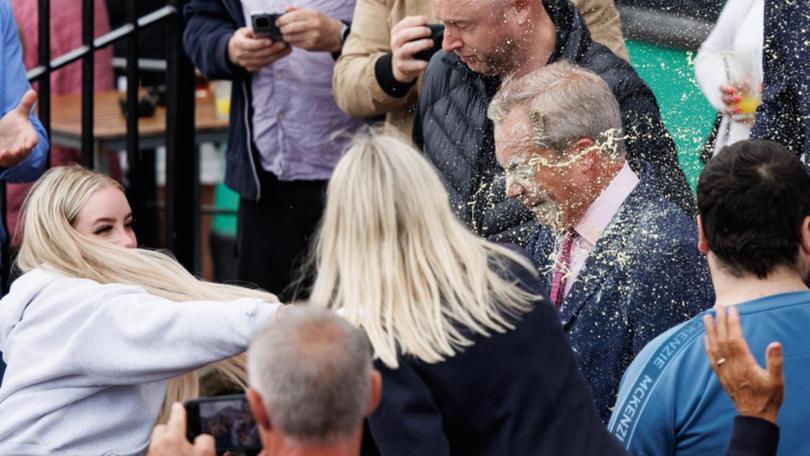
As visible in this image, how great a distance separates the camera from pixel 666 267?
3359 millimetres

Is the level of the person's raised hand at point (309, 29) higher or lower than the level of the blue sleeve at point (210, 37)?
higher

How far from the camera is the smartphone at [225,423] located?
8.32 feet

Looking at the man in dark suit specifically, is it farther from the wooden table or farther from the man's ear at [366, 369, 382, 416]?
the wooden table

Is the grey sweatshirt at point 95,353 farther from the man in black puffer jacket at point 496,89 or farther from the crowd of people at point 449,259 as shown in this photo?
the man in black puffer jacket at point 496,89

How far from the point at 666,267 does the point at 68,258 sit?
141 cm

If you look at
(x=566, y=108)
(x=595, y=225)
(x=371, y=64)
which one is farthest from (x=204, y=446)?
(x=371, y=64)

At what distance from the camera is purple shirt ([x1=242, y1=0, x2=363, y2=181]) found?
5.12 m

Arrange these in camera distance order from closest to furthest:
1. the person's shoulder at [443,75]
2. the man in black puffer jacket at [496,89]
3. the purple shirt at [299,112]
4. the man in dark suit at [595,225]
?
1. the man in dark suit at [595,225]
2. the man in black puffer jacket at [496,89]
3. the person's shoulder at [443,75]
4. the purple shirt at [299,112]

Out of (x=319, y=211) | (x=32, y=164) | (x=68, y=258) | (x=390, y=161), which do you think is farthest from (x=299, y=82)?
(x=390, y=161)

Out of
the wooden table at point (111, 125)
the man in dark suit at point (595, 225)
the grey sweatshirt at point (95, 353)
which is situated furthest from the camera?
the wooden table at point (111, 125)

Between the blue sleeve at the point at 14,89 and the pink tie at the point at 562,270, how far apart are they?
1.81 m

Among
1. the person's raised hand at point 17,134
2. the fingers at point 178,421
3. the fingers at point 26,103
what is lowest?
the person's raised hand at point 17,134

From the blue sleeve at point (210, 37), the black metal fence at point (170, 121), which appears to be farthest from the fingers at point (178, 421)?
the black metal fence at point (170, 121)

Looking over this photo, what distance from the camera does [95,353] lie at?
3.18m
